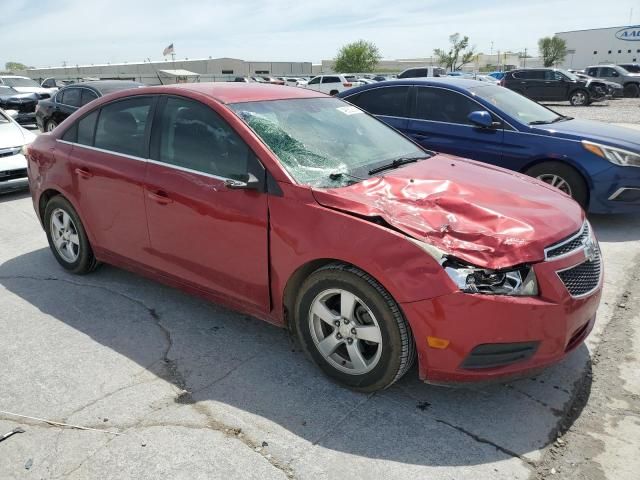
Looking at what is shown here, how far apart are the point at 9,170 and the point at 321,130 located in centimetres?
579

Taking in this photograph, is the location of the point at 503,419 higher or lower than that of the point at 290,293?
lower

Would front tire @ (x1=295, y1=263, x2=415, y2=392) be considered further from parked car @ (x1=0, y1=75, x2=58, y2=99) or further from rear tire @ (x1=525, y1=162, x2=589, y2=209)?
parked car @ (x1=0, y1=75, x2=58, y2=99)

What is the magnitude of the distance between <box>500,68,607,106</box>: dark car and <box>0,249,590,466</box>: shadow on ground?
2360 centimetres

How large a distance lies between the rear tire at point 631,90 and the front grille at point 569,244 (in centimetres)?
3028

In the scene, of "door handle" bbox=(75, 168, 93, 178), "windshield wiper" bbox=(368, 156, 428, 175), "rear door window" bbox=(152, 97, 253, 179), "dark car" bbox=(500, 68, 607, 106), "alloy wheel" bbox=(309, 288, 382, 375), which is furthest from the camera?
"dark car" bbox=(500, 68, 607, 106)

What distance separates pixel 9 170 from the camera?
7.38 m

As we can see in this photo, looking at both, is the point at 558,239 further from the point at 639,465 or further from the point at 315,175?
the point at 315,175

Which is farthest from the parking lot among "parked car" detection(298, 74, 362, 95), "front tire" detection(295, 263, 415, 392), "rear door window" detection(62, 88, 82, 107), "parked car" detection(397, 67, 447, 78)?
"parked car" detection(298, 74, 362, 95)

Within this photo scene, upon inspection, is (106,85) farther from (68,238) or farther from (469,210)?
(469,210)

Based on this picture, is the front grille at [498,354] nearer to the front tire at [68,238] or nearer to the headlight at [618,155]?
the front tire at [68,238]

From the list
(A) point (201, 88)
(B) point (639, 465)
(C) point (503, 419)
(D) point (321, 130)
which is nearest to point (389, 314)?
(C) point (503, 419)

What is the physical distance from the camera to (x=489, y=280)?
2479 mm

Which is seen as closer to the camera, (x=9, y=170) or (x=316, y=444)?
(x=316, y=444)

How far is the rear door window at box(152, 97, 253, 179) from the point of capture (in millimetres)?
3252
